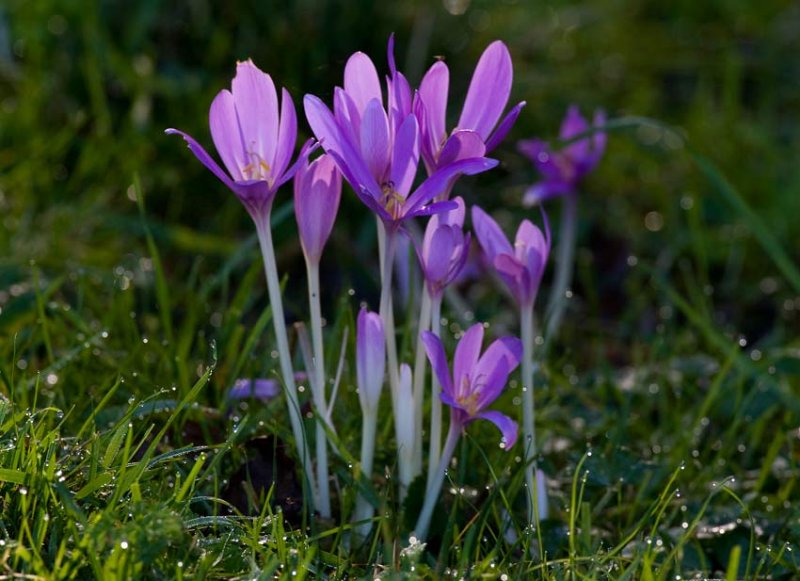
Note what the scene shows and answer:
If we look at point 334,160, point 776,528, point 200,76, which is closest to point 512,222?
point 200,76

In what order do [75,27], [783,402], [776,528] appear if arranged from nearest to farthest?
[776,528] → [783,402] → [75,27]

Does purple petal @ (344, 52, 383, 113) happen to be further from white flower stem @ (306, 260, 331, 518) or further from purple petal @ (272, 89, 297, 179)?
white flower stem @ (306, 260, 331, 518)

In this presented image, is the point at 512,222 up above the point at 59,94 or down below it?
below

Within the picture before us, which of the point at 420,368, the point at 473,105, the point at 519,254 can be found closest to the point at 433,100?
the point at 473,105

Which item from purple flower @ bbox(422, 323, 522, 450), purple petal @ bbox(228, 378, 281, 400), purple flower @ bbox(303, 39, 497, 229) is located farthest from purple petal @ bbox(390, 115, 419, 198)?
purple petal @ bbox(228, 378, 281, 400)

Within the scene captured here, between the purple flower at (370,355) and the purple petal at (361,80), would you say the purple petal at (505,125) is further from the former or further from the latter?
the purple flower at (370,355)

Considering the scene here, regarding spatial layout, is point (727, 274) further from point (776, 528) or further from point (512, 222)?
point (776, 528)

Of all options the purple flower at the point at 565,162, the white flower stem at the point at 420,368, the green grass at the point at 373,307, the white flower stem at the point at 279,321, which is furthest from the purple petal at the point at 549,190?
the white flower stem at the point at 279,321
